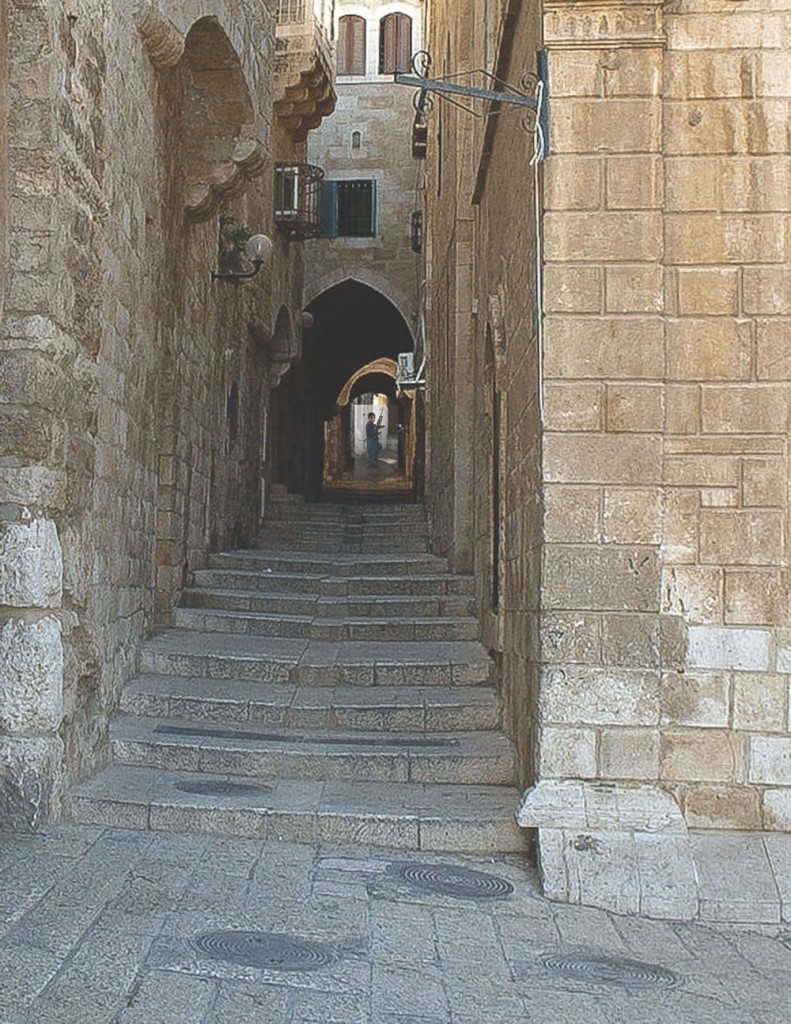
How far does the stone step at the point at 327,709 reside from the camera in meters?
6.73

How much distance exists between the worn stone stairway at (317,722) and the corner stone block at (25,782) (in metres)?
0.23

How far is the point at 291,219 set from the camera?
16.7 meters

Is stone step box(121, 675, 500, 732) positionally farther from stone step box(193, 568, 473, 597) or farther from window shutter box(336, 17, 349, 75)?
window shutter box(336, 17, 349, 75)

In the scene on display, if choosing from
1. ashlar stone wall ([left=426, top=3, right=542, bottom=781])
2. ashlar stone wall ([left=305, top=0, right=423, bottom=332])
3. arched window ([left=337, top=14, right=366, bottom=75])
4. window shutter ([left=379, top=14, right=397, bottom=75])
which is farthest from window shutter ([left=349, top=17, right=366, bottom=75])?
ashlar stone wall ([left=426, top=3, right=542, bottom=781])

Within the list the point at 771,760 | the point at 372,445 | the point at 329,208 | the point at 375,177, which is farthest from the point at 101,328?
the point at 372,445

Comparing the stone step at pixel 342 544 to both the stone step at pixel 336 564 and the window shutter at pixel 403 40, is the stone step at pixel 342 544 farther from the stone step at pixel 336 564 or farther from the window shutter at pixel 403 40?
the window shutter at pixel 403 40

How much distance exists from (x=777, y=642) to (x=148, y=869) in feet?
9.46

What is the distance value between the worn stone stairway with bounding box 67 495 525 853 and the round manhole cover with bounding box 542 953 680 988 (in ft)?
4.09

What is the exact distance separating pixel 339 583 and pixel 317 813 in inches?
177

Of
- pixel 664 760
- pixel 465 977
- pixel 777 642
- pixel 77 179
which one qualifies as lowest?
pixel 465 977

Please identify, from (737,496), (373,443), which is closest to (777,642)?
(737,496)

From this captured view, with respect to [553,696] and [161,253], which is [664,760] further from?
[161,253]

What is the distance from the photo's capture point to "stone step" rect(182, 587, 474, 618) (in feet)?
29.8

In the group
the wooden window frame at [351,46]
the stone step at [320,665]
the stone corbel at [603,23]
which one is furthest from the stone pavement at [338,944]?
the wooden window frame at [351,46]
